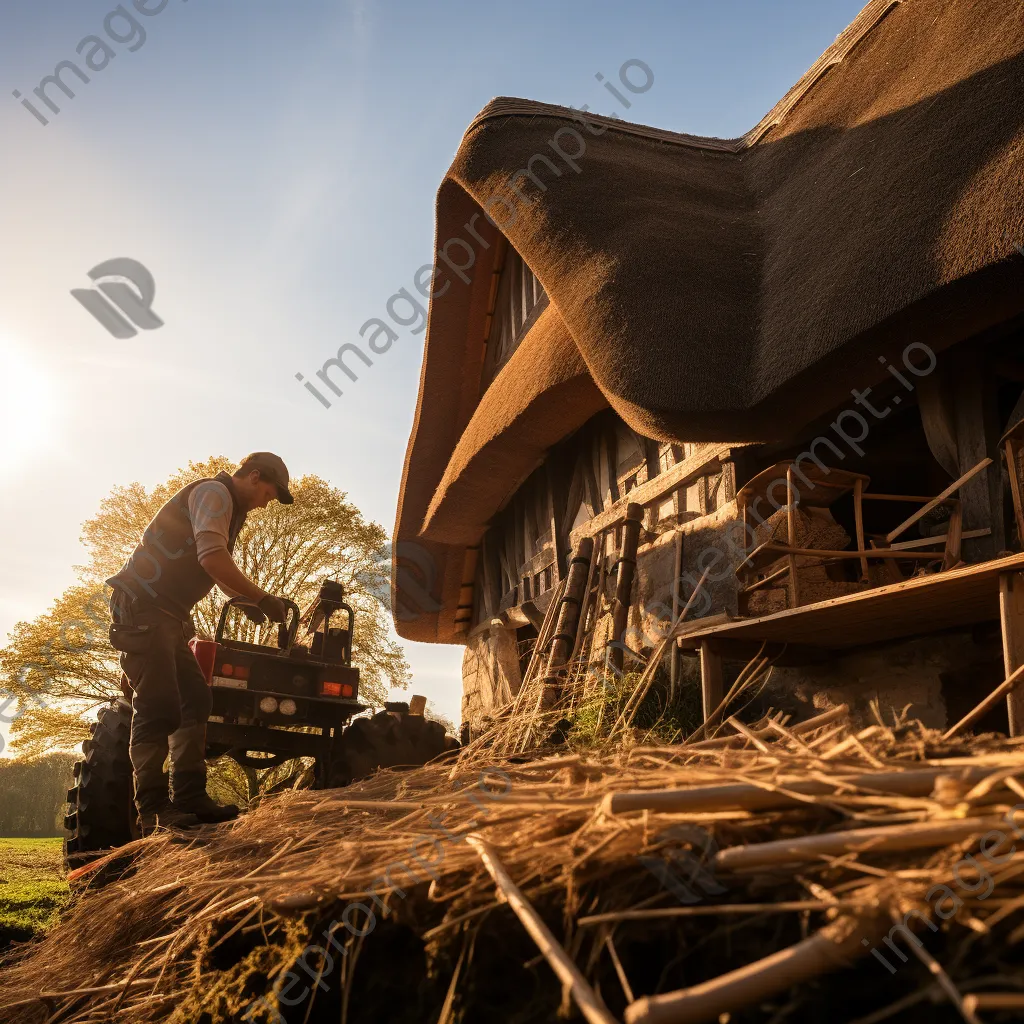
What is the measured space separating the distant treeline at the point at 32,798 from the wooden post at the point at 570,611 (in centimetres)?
3160

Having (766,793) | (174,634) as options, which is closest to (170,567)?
(174,634)

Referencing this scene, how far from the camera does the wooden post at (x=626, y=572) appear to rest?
5.73 m

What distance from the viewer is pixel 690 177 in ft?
22.6

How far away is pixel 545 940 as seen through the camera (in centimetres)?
104

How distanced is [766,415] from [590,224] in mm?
2178

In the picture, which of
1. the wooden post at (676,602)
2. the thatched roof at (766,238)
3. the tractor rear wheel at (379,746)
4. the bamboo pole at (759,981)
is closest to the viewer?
the bamboo pole at (759,981)

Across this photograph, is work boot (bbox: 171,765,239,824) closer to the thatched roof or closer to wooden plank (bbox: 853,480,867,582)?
the thatched roof

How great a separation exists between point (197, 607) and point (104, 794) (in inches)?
443

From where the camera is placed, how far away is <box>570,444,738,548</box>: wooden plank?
17.3 feet

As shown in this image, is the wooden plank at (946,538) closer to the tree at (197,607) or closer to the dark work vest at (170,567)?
the dark work vest at (170,567)

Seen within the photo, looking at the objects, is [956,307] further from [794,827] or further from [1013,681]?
[794,827]

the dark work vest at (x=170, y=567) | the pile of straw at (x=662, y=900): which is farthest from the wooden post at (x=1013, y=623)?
the dark work vest at (x=170, y=567)

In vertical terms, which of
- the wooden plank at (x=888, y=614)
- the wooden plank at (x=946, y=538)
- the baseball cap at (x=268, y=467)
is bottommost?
the wooden plank at (x=888, y=614)

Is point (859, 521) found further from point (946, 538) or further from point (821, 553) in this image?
point (946, 538)
